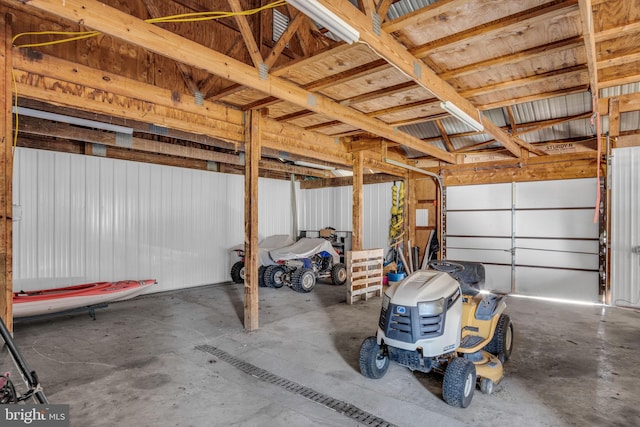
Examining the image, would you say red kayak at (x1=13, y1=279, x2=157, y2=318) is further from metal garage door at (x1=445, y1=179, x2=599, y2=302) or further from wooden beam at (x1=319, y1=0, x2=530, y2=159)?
metal garage door at (x1=445, y1=179, x2=599, y2=302)

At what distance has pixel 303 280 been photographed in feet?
21.9

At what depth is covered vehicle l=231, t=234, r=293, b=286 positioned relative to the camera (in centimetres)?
709

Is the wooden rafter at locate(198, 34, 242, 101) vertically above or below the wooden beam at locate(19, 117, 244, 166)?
above

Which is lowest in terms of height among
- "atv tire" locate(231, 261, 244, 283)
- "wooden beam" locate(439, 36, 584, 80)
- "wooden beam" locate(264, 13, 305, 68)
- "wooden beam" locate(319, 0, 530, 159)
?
"atv tire" locate(231, 261, 244, 283)

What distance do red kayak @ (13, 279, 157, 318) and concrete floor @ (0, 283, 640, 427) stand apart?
286mm

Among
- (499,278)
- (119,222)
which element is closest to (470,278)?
(499,278)

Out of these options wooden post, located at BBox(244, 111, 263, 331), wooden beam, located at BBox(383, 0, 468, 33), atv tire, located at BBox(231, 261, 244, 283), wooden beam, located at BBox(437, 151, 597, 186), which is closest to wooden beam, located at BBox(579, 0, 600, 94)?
wooden beam, located at BBox(383, 0, 468, 33)

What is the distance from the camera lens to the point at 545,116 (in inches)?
229

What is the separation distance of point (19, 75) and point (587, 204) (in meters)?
8.29

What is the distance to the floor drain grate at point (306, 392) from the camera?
242 cm

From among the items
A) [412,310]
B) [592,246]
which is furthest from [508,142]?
[412,310]

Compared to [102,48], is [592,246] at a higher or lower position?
lower

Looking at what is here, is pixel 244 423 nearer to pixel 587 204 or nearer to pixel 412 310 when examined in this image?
pixel 412 310

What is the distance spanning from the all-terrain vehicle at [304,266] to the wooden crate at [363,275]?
3.77 ft
